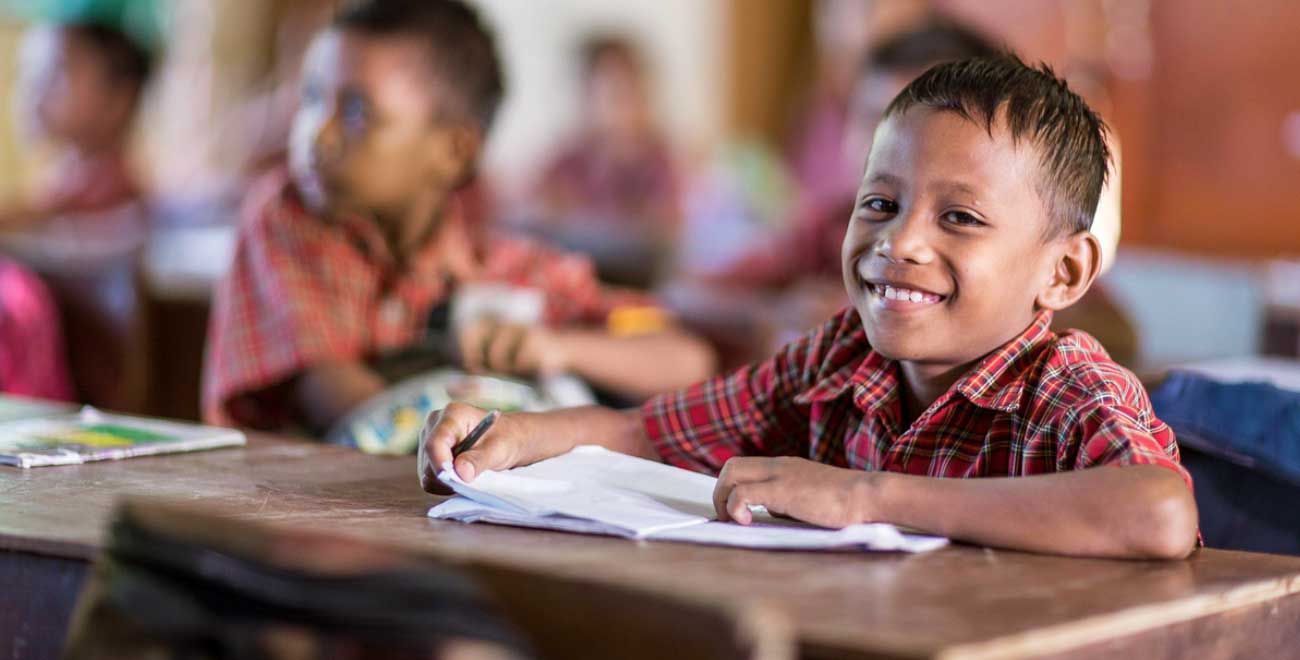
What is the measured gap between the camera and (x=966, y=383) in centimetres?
118

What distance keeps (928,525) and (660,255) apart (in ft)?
6.74

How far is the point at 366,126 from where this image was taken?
212cm

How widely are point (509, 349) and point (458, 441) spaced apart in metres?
0.75

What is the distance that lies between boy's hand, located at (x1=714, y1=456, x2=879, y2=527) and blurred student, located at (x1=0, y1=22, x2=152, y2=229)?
3.23 metres

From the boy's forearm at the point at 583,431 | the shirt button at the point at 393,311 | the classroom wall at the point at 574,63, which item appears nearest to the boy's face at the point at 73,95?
the classroom wall at the point at 574,63

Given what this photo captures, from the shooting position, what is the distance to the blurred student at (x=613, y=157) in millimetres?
5520

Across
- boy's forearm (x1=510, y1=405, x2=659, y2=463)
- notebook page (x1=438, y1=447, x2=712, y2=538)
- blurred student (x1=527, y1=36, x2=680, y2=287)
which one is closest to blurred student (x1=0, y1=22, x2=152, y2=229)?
blurred student (x1=527, y1=36, x2=680, y2=287)

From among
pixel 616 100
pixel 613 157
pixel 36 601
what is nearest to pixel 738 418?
pixel 36 601

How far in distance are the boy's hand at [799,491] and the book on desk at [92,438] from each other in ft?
1.81

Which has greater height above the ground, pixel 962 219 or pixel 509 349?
pixel 962 219

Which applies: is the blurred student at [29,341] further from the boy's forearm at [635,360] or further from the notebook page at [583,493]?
the notebook page at [583,493]

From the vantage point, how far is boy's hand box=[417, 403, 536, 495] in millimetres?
1199

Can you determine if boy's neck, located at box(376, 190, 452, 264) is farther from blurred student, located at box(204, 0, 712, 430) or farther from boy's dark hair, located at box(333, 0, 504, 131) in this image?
boy's dark hair, located at box(333, 0, 504, 131)

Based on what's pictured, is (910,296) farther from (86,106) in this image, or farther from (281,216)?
(86,106)
